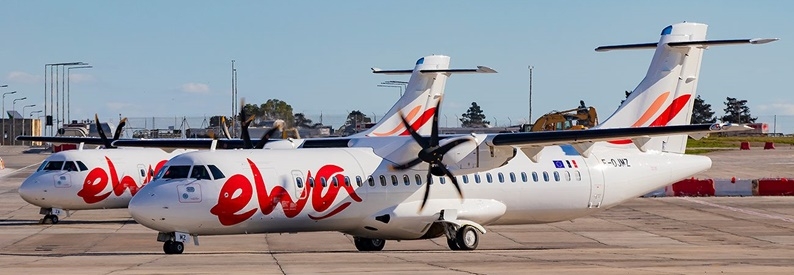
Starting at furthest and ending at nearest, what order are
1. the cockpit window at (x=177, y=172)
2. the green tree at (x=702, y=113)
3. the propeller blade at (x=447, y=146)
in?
the green tree at (x=702, y=113)
the propeller blade at (x=447, y=146)
the cockpit window at (x=177, y=172)

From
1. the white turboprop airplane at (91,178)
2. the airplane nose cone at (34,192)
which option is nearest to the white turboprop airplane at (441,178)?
the white turboprop airplane at (91,178)

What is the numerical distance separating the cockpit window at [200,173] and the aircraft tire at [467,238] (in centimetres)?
648

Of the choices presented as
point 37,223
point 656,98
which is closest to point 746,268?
point 656,98

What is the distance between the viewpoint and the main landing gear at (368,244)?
2805cm

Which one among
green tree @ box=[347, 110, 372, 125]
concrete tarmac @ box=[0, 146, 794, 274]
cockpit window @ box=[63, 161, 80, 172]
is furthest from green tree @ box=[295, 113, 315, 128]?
cockpit window @ box=[63, 161, 80, 172]

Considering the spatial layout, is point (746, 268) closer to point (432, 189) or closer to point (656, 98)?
point (432, 189)

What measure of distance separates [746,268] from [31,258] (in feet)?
45.4

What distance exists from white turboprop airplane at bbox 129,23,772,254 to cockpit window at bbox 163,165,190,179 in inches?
1.0

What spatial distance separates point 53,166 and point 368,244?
512 inches

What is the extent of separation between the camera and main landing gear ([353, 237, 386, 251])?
28047 mm

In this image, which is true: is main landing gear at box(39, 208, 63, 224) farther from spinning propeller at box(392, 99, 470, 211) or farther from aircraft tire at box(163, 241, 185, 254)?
spinning propeller at box(392, 99, 470, 211)

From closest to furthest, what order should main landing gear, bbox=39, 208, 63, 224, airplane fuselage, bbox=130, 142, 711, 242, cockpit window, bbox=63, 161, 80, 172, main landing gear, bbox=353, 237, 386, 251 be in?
airplane fuselage, bbox=130, 142, 711, 242 < main landing gear, bbox=353, 237, 386, 251 < cockpit window, bbox=63, 161, 80, 172 < main landing gear, bbox=39, 208, 63, 224

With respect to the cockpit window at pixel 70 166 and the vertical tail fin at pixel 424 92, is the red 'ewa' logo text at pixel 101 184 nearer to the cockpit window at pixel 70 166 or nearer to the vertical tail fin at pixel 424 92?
the cockpit window at pixel 70 166

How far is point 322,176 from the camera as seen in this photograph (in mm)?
25828
